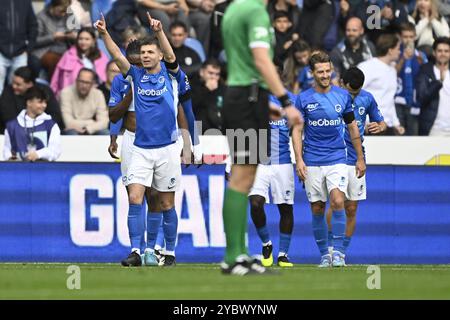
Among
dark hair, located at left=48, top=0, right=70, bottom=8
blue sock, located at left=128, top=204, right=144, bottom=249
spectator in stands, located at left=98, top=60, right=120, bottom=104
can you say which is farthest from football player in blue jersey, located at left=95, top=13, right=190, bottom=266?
dark hair, located at left=48, top=0, right=70, bottom=8

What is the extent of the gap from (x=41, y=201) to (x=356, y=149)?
4.61 m

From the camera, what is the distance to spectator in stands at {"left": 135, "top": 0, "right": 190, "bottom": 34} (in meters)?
21.7

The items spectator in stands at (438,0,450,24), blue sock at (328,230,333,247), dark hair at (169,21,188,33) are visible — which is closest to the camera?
blue sock at (328,230,333,247)

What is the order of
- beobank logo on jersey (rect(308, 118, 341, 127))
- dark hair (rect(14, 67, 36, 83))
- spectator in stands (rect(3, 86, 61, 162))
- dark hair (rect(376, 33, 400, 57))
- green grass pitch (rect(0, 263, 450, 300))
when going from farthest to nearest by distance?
dark hair (rect(376, 33, 400, 57)) < dark hair (rect(14, 67, 36, 83)) < spectator in stands (rect(3, 86, 61, 162)) < beobank logo on jersey (rect(308, 118, 341, 127)) < green grass pitch (rect(0, 263, 450, 300))

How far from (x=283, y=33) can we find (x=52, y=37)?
3.58m

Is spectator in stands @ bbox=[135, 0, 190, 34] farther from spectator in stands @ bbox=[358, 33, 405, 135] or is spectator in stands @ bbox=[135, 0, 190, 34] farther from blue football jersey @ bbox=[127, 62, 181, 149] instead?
blue football jersey @ bbox=[127, 62, 181, 149]

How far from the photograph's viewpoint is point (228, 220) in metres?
11.4

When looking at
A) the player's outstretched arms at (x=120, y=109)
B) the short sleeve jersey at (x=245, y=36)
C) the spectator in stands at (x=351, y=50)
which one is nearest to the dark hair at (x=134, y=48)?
the player's outstretched arms at (x=120, y=109)

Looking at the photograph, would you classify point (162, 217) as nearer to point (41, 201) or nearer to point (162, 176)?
point (162, 176)

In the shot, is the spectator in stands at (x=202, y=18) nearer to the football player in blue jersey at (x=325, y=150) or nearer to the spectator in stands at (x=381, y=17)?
the spectator in stands at (x=381, y=17)

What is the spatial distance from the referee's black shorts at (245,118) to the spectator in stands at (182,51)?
32.1 ft

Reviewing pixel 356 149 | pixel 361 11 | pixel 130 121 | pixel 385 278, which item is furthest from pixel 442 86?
pixel 385 278

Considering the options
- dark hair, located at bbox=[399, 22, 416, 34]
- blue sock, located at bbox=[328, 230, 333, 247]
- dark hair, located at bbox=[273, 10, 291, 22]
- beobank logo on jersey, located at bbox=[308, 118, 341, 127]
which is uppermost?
dark hair, located at bbox=[273, 10, 291, 22]

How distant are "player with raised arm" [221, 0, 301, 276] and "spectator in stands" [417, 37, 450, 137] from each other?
10.6 meters
